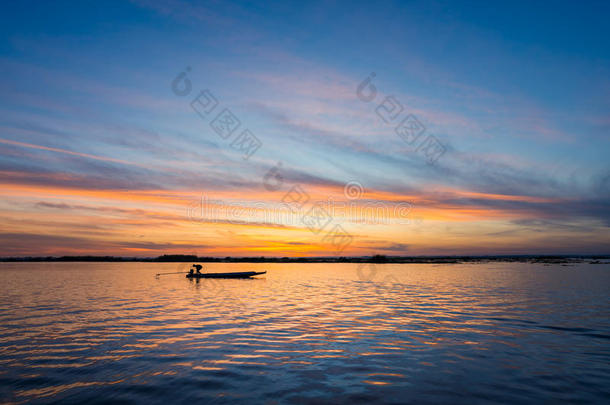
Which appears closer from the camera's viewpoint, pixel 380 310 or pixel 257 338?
pixel 257 338

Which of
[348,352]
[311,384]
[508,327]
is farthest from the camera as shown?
[508,327]

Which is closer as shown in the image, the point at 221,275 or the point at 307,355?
the point at 307,355

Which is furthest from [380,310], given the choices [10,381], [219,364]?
[10,381]

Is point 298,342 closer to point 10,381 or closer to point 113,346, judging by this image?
point 113,346

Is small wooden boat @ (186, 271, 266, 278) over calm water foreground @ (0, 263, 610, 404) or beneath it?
over

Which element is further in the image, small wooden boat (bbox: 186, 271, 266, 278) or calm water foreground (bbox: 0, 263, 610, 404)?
small wooden boat (bbox: 186, 271, 266, 278)

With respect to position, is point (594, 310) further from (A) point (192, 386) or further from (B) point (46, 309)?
(B) point (46, 309)

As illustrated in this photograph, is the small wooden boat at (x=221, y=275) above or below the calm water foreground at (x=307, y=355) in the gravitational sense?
above

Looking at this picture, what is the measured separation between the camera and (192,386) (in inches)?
491

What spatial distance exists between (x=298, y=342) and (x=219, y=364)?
4.79 m

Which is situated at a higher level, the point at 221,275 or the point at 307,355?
the point at 221,275

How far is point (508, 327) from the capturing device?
22484mm

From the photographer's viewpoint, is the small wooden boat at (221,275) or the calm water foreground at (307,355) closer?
the calm water foreground at (307,355)

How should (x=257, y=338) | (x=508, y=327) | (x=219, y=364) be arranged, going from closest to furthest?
(x=219, y=364) → (x=257, y=338) → (x=508, y=327)
